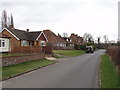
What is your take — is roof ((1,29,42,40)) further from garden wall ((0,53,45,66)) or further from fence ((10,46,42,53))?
garden wall ((0,53,45,66))

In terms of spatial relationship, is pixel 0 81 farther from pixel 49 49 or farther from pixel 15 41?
pixel 15 41

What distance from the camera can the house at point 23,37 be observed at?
33.0 metres

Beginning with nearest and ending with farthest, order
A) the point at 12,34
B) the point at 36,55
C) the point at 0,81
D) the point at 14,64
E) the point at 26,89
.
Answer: the point at 26,89 → the point at 0,81 → the point at 14,64 → the point at 36,55 → the point at 12,34

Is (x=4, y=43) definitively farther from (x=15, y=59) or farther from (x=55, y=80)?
(x=55, y=80)

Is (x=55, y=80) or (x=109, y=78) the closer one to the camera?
(x=55, y=80)

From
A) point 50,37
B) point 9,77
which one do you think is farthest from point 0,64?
point 50,37

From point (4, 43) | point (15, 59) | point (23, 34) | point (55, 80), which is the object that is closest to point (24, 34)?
point (23, 34)

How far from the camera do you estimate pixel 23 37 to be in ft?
114

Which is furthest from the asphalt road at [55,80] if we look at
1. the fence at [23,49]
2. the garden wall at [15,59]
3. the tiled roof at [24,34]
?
the tiled roof at [24,34]

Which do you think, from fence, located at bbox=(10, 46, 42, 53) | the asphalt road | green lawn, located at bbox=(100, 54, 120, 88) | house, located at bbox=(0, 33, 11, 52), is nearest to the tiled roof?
house, located at bbox=(0, 33, 11, 52)

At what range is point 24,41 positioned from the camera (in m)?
34.9

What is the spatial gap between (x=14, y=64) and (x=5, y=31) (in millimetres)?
20406

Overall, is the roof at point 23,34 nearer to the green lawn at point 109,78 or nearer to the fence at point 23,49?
the fence at point 23,49

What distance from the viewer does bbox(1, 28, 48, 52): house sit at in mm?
33000
